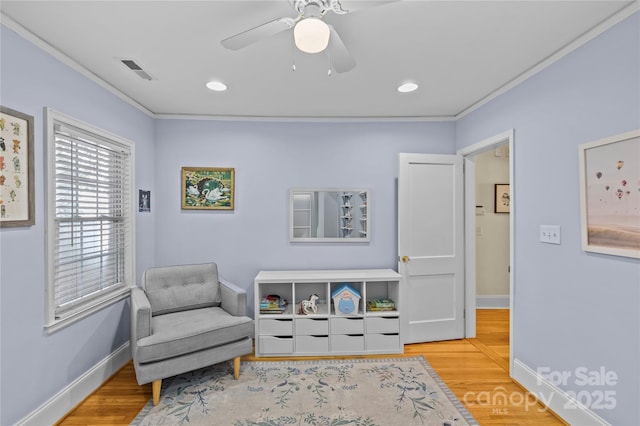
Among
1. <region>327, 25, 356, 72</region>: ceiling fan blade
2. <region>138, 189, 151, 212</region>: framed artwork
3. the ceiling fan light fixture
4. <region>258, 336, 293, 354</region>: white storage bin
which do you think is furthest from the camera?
<region>138, 189, 151, 212</region>: framed artwork

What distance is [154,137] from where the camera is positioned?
133 inches

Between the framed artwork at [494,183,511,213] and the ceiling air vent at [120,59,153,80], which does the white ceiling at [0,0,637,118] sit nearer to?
the ceiling air vent at [120,59,153,80]

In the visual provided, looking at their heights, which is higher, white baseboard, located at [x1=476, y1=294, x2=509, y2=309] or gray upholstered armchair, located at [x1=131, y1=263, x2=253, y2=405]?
gray upholstered armchair, located at [x1=131, y1=263, x2=253, y2=405]

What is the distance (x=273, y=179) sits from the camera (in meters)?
3.46

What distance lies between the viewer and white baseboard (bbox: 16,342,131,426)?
6.24 feet

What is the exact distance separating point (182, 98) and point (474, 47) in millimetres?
2450

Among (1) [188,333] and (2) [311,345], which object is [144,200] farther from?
(2) [311,345]

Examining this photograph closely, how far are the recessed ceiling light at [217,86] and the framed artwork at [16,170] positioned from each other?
47.5 inches

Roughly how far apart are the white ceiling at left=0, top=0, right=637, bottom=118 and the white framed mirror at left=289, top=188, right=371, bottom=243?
0.96 meters

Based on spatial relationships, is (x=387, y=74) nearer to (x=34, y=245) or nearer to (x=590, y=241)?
(x=590, y=241)

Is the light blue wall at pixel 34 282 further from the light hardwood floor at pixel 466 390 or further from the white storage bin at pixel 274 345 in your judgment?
the white storage bin at pixel 274 345

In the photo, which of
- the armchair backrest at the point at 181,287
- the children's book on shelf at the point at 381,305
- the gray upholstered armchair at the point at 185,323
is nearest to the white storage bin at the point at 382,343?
the children's book on shelf at the point at 381,305

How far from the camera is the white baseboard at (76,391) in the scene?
74.9 inches

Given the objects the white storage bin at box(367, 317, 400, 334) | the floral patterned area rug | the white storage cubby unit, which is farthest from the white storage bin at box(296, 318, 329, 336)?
the white storage bin at box(367, 317, 400, 334)
